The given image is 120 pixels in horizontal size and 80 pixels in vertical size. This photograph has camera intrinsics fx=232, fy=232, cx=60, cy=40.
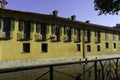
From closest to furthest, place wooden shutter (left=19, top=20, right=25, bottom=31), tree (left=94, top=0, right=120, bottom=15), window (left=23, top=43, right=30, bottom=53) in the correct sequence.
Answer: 1. tree (left=94, top=0, right=120, bottom=15)
2. wooden shutter (left=19, top=20, right=25, bottom=31)
3. window (left=23, top=43, right=30, bottom=53)

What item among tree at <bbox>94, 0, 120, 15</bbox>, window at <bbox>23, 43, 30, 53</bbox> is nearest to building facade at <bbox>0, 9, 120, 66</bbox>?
window at <bbox>23, 43, 30, 53</bbox>

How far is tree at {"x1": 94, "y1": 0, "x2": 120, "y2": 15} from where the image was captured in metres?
17.7

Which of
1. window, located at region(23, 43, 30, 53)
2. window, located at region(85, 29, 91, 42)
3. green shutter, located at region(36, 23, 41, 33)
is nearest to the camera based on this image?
window, located at region(23, 43, 30, 53)

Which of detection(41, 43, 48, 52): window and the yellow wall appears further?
detection(41, 43, 48, 52): window

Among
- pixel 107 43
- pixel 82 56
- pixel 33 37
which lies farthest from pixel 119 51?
pixel 33 37

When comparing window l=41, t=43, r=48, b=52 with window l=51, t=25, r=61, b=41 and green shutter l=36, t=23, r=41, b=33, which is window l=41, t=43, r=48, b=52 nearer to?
green shutter l=36, t=23, r=41, b=33

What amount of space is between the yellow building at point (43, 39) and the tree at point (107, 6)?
35.5 feet

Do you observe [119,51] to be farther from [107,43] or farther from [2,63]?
[2,63]

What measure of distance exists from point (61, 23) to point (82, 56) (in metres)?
6.76

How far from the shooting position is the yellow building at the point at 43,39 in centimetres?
2567

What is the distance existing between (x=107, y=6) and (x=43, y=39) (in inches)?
527

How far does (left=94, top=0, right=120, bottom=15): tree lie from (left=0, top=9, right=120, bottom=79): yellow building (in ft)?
35.5

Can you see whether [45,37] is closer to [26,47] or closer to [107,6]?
[26,47]

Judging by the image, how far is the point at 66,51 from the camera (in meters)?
33.9
